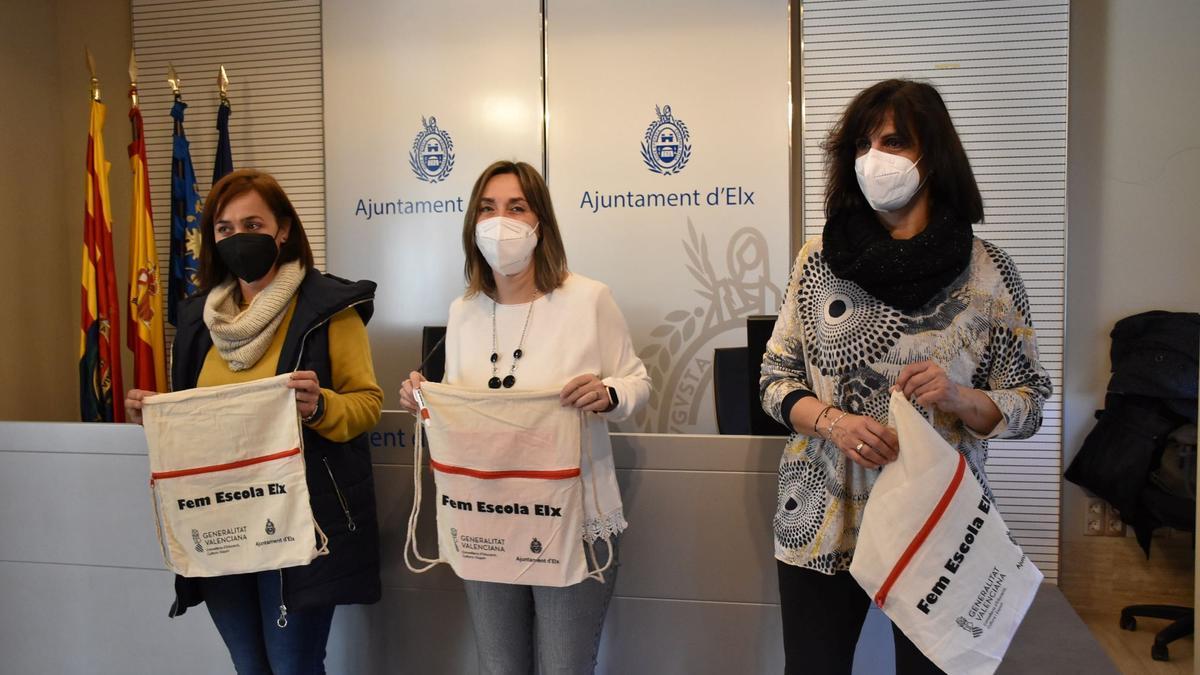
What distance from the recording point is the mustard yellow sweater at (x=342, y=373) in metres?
1.77

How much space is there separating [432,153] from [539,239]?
2527 mm

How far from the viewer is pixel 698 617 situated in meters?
2.15

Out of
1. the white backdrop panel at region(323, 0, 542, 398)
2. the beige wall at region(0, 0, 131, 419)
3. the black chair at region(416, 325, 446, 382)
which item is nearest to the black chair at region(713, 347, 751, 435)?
the black chair at region(416, 325, 446, 382)

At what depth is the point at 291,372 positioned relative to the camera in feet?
5.71

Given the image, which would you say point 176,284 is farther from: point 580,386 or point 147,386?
point 580,386

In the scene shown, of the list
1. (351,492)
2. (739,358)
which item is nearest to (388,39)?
(739,358)

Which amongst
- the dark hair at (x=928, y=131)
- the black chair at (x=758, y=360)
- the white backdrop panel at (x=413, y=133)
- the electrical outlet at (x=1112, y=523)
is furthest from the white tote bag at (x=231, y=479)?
the electrical outlet at (x=1112, y=523)

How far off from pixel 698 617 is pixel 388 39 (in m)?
3.35

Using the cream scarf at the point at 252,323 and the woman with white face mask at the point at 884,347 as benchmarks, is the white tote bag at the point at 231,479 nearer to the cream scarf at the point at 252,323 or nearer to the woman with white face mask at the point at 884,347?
the cream scarf at the point at 252,323

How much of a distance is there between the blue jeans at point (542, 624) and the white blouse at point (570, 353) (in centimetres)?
14

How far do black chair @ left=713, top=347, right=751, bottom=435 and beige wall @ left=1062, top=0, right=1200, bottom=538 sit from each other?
5.94ft

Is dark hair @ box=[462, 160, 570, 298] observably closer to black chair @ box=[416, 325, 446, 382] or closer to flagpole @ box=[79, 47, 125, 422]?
black chair @ box=[416, 325, 446, 382]

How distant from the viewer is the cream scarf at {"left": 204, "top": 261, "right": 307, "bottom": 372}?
1755mm

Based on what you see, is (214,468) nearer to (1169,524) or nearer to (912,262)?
(912,262)
